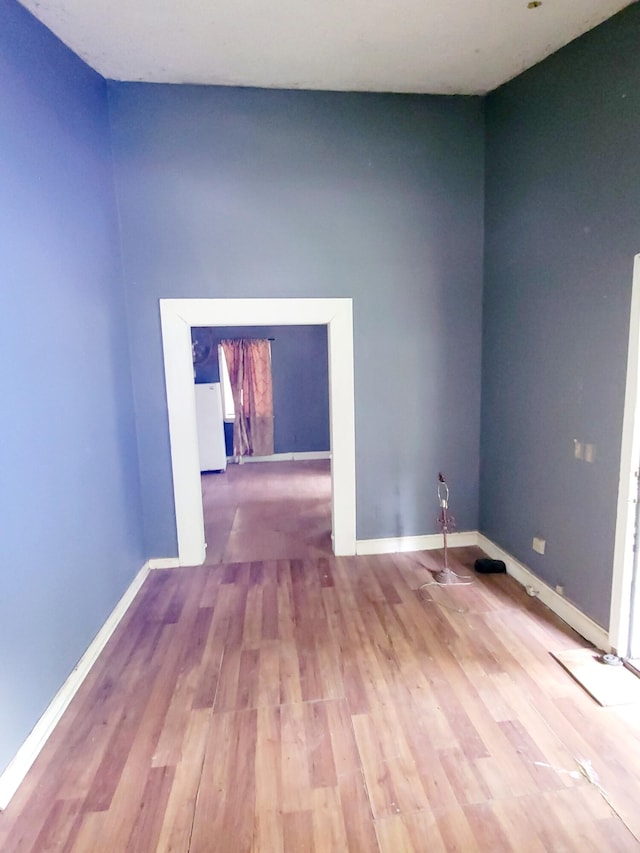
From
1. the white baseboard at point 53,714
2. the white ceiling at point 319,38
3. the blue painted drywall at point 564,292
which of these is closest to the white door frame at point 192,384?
the white baseboard at point 53,714

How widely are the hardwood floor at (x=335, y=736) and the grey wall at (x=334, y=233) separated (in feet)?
3.50

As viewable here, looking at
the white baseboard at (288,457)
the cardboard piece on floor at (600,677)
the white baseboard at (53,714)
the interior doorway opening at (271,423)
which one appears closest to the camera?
the white baseboard at (53,714)

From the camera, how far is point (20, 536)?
195cm

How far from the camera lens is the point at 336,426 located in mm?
3660

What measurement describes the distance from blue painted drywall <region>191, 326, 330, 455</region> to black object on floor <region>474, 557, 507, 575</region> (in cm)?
454

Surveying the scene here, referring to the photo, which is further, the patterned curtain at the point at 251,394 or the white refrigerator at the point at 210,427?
the patterned curtain at the point at 251,394

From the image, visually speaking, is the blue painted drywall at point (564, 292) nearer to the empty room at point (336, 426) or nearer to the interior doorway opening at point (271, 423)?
the empty room at point (336, 426)

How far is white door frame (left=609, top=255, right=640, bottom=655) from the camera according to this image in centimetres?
226

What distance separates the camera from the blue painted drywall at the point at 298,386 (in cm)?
762

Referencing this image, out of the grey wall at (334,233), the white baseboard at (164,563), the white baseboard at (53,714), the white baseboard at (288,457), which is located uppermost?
the grey wall at (334,233)

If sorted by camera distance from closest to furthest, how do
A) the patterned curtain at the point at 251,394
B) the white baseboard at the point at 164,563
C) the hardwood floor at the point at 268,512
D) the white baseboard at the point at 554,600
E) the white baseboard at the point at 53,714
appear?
the white baseboard at the point at 53,714 → the white baseboard at the point at 554,600 → the white baseboard at the point at 164,563 → the hardwood floor at the point at 268,512 → the patterned curtain at the point at 251,394

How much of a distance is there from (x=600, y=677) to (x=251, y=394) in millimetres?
6062

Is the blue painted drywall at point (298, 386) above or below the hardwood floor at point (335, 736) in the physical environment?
above

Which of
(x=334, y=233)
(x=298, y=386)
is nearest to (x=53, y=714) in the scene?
(x=334, y=233)
